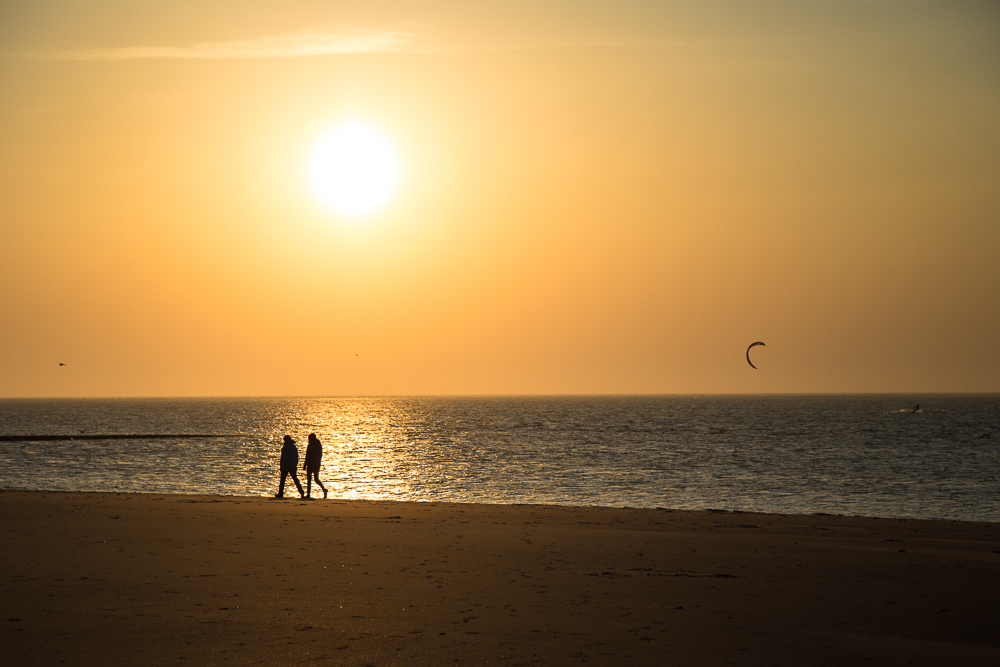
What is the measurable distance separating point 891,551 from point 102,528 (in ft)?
52.3

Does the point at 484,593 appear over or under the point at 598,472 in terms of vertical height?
over

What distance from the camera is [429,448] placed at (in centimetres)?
7444

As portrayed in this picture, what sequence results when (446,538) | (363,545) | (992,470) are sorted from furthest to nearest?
(992,470), (446,538), (363,545)

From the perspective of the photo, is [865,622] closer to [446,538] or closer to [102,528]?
[446,538]

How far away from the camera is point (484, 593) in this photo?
10836 mm

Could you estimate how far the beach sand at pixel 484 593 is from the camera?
826cm

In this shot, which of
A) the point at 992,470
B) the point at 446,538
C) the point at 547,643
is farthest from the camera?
the point at 992,470

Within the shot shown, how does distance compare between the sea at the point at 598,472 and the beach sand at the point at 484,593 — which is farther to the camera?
the sea at the point at 598,472

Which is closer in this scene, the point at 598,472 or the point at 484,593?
the point at 484,593

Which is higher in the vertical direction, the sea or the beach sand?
the beach sand

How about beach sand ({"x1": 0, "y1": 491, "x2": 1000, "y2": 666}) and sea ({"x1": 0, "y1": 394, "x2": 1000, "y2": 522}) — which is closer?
beach sand ({"x1": 0, "y1": 491, "x2": 1000, "y2": 666})

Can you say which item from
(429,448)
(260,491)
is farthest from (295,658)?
(429,448)

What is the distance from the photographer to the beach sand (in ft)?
27.1

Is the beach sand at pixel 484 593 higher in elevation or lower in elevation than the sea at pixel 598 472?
higher
